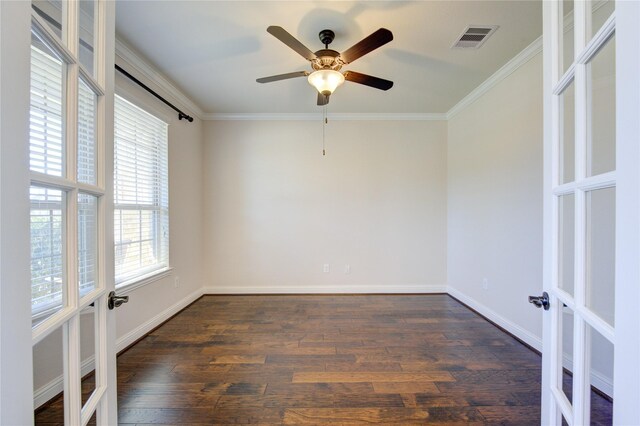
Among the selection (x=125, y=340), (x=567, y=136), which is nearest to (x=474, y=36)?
(x=567, y=136)

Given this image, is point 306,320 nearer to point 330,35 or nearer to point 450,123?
point 330,35

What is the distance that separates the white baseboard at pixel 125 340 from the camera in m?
0.69

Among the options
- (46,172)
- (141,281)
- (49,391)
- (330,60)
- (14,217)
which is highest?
(330,60)

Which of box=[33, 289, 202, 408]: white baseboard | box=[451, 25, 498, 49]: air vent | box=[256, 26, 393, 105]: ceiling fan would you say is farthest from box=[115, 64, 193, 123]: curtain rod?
box=[451, 25, 498, 49]: air vent

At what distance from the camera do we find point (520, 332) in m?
2.31

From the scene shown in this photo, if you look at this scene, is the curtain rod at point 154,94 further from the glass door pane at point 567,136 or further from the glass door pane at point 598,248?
the glass door pane at point 598,248

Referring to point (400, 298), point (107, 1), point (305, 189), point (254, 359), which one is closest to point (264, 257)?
point (305, 189)

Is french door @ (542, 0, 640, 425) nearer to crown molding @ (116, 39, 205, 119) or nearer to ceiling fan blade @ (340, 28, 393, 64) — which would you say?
ceiling fan blade @ (340, 28, 393, 64)

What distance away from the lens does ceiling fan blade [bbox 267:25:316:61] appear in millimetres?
1555

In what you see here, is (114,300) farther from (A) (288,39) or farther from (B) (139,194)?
(B) (139,194)

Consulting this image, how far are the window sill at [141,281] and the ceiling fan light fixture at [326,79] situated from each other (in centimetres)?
233

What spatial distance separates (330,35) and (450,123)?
2.37 meters

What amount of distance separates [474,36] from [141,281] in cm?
360


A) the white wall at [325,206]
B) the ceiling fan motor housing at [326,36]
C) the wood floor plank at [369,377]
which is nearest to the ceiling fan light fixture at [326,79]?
the ceiling fan motor housing at [326,36]
